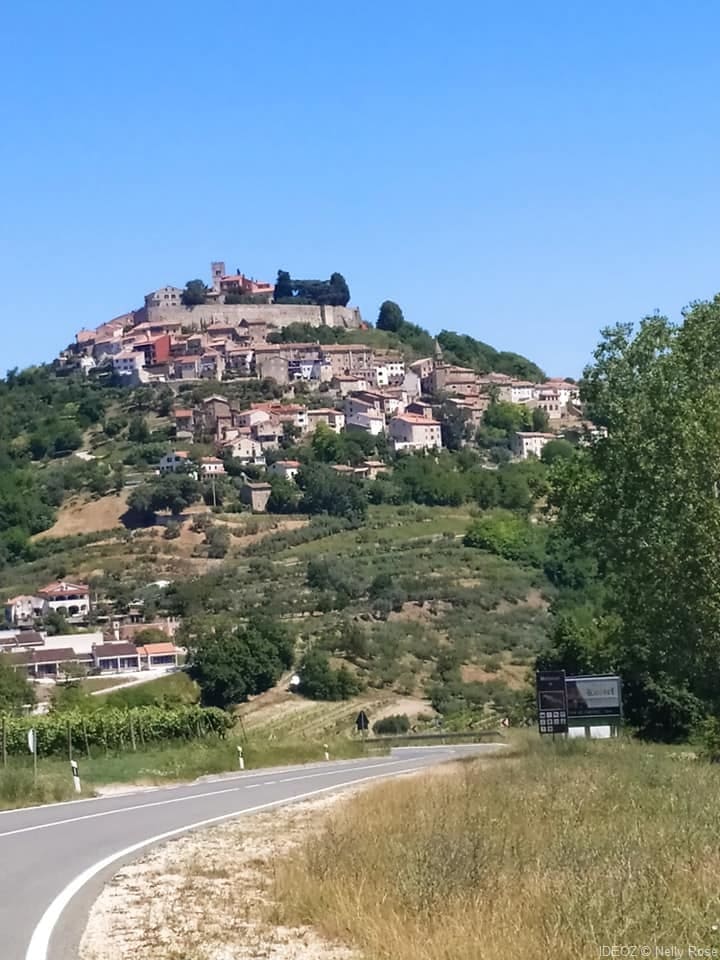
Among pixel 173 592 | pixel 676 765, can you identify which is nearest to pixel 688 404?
pixel 676 765

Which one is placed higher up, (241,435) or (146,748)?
(241,435)

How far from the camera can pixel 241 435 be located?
144 metres

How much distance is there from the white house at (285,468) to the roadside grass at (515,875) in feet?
388

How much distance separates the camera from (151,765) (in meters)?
30.3

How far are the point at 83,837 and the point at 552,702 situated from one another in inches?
708

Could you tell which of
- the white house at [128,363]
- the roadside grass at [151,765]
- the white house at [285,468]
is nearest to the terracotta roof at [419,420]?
the white house at [285,468]

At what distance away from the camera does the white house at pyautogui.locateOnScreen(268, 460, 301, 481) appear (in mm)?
133250

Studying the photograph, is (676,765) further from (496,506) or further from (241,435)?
(241,435)

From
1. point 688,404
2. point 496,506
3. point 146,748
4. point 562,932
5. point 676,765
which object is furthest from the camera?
point 496,506

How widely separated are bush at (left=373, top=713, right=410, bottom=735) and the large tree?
1071 inches

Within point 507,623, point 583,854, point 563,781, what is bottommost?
point 507,623

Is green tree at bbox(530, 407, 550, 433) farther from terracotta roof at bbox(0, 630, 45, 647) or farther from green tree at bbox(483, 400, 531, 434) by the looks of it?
terracotta roof at bbox(0, 630, 45, 647)

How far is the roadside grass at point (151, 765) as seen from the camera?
2173cm

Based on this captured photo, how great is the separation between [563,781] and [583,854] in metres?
6.99
